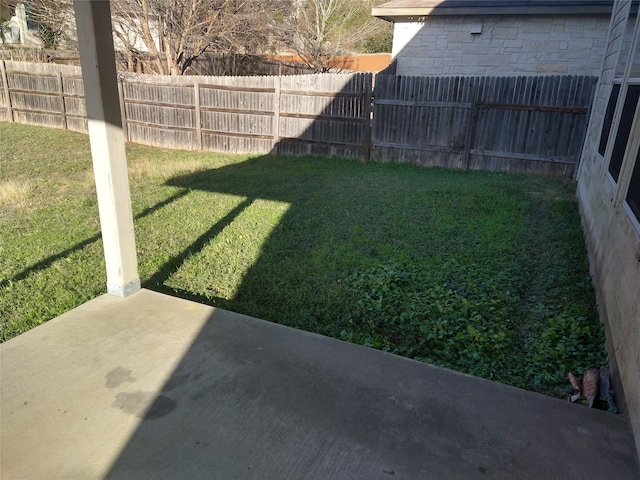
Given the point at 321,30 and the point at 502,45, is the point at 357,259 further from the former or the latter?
the point at 321,30

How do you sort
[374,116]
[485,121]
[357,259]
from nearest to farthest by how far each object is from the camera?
[357,259], [485,121], [374,116]

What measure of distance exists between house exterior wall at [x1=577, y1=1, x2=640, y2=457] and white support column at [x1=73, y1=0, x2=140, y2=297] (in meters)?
3.16

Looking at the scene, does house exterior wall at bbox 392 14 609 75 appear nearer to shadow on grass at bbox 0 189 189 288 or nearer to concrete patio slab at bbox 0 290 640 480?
shadow on grass at bbox 0 189 189 288

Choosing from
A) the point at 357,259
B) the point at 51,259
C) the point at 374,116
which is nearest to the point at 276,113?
the point at 374,116

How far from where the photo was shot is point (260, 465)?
191 centimetres

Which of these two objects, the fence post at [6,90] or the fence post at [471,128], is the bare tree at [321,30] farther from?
the fence post at [471,128]

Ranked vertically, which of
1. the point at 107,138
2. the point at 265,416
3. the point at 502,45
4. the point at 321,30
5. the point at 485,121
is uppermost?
the point at 321,30

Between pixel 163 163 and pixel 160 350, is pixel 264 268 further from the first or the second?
pixel 163 163

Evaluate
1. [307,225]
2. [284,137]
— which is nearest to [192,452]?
[307,225]

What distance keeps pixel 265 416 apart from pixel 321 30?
70.3ft

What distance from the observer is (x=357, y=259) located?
A: 4539 mm

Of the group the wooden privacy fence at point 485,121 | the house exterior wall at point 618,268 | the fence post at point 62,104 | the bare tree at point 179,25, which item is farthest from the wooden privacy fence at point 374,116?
the house exterior wall at point 618,268

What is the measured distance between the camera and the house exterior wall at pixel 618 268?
233 centimetres

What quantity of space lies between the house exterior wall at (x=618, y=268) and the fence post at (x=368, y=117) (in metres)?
4.67
